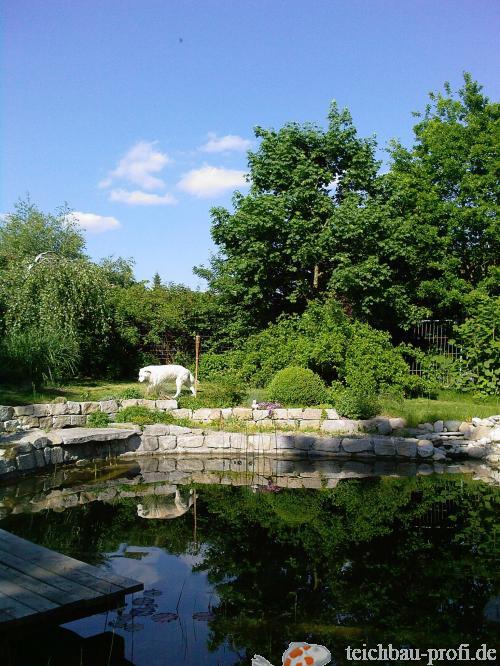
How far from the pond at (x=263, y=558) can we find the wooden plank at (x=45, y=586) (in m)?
0.24

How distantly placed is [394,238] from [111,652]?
12.1 m

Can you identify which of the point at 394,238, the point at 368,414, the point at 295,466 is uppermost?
the point at 394,238

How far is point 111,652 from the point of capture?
376cm

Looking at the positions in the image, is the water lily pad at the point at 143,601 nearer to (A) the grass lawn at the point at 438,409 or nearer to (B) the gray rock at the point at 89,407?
(B) the gray rock at the point at 89,407

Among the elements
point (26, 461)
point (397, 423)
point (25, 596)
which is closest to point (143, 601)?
point (25, 596)

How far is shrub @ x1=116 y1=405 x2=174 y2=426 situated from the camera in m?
10.7

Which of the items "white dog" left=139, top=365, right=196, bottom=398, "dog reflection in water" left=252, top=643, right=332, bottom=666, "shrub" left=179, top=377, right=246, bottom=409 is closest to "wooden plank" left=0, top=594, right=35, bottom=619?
"dog reflection in water" left=252, top=643, right=332, bottom=666

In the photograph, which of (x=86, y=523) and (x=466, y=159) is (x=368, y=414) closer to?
(x=86, y=523)

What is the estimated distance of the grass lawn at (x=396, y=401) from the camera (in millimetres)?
11133

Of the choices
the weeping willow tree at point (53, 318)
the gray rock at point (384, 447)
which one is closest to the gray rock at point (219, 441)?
the gray rock at point (384, 447)

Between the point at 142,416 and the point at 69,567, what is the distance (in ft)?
22.1

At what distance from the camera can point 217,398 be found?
38.3ft

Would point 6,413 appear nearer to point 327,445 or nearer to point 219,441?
point 219,441

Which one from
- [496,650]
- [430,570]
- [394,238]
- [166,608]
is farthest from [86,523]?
[394,238]
